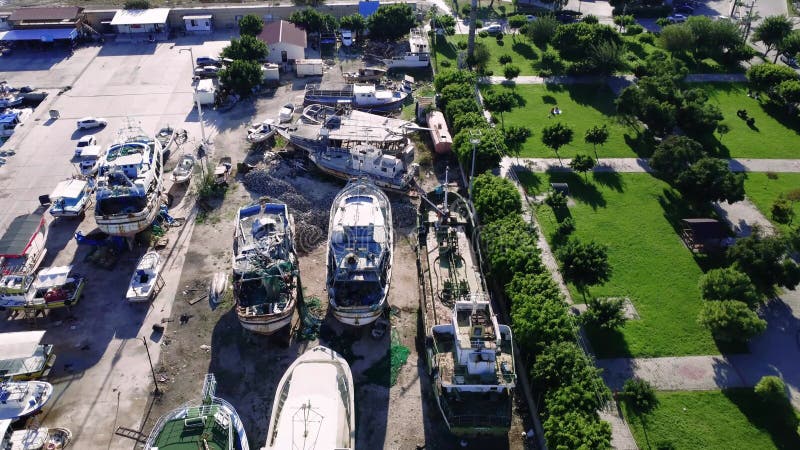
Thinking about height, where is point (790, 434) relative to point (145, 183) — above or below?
below

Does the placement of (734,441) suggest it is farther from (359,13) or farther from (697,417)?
(359,13)

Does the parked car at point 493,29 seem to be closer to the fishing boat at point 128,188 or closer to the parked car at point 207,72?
the parked car at point 207,72

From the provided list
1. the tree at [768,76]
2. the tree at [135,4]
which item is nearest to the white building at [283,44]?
the tree at [135,4]

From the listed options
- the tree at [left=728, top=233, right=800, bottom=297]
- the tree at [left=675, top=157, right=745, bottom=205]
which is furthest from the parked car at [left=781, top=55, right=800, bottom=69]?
the tree at [left=728, top=233, right=800, bottom=297]

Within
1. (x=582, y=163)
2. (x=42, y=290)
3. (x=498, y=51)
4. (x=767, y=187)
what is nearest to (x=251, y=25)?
(x=498, y=51)

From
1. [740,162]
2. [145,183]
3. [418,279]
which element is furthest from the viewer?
[740,162]

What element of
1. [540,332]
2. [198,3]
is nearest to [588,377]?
[540,332]

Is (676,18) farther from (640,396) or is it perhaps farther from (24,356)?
(24,356)

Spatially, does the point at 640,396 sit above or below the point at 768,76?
below
